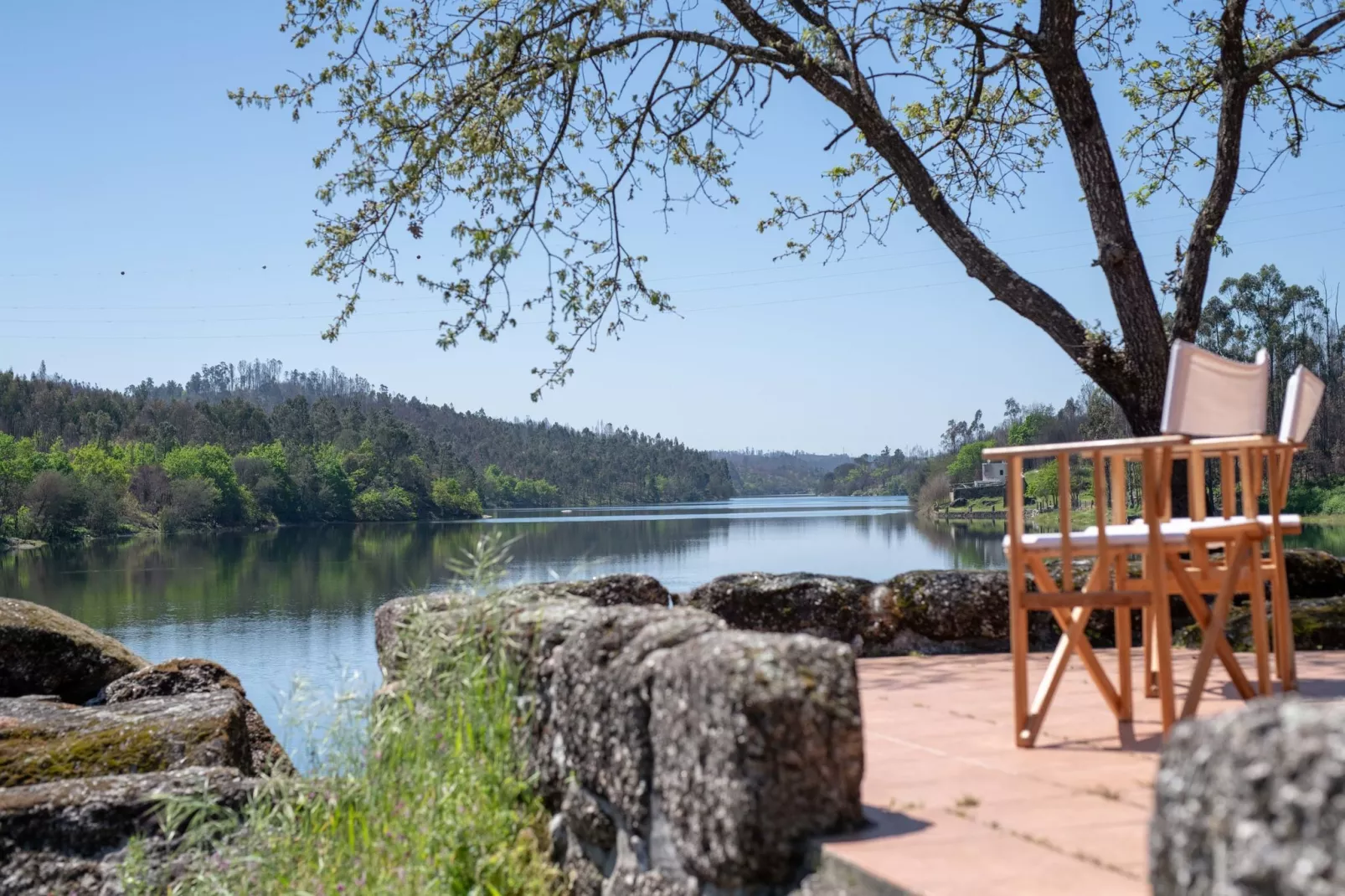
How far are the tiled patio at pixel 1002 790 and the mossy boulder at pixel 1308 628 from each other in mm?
1003

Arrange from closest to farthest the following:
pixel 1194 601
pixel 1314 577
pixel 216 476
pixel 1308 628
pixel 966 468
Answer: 1. pixel 1194 601
2. pixel 1308 628
3. pixel 1314 577
4. pixel 216 476
5. pixel 966 468

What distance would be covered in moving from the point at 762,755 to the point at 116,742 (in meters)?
3.41

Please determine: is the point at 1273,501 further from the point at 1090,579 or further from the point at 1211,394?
the point at 1090,579

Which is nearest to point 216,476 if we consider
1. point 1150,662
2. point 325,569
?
point 325,569

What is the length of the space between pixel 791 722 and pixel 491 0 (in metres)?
7.19

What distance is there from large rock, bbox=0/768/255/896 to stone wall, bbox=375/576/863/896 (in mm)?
1506

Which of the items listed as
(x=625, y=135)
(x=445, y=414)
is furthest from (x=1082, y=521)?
(x=445, y=414)

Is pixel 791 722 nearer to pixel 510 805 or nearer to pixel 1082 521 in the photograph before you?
pixel 510 805

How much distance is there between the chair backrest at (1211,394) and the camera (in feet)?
11.9

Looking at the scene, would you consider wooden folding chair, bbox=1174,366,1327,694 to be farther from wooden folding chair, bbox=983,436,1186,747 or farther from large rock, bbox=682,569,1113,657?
large rock, bbox=682,569,1113,657

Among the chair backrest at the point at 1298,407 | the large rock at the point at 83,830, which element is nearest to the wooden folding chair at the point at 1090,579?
the chair backrest at the point at 1298,407

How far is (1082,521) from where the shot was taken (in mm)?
57438

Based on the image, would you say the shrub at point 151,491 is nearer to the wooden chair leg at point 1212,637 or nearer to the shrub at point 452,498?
the shrub at point 452,498

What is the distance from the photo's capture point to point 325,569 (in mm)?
54188
